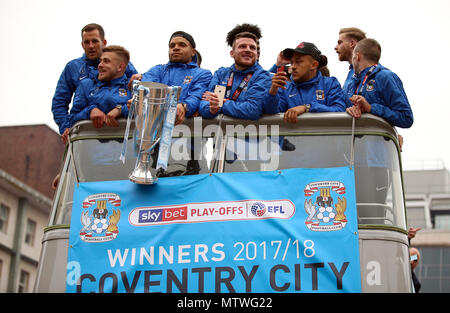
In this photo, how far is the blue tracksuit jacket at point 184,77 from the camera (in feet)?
29.1

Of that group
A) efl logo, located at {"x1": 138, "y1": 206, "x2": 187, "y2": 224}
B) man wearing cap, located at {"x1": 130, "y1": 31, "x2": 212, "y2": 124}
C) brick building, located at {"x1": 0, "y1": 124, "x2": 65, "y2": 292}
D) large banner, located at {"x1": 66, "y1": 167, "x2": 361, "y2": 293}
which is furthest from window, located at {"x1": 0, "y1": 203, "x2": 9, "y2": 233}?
efl logo, located at {"x1": 138, "y1": 206, "x2": 187, "y2": 224}

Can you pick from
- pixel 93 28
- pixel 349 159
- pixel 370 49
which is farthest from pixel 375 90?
pixel 93 28

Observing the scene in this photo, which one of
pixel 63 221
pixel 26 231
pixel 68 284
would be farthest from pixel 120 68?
pixel 26 231

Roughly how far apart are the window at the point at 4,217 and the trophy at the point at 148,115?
3505 cm

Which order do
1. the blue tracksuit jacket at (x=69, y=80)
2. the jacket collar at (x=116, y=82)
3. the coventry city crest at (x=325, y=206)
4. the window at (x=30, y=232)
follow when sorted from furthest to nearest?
the window at (x=30, y=232) → the blue tracksuit jacket at (x=69, y=80) → the jacket collar at (x=116, y=82) → the coventry city crest at (x=325, y=206)

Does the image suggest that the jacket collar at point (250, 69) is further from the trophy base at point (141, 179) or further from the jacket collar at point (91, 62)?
the jacket collar at point (91, 62)

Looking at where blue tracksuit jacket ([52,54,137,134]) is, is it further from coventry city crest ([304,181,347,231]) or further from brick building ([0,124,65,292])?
brick building ([0,124,65,292])

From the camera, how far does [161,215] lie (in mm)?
8023

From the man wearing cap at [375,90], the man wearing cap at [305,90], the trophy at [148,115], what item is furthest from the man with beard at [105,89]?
the man wearing cap at [375,90]

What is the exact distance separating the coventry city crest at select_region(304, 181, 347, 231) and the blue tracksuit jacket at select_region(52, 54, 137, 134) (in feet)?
9.81

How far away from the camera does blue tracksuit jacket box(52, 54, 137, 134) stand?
9664 millimetres

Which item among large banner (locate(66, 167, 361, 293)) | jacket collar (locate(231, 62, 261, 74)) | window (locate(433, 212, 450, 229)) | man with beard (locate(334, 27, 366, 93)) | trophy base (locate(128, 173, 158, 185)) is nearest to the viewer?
large banner (locate(66, 167, 361, 293))

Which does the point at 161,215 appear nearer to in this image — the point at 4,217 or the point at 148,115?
the point at 148,115

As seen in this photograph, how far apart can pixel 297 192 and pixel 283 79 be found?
123 centimetres
